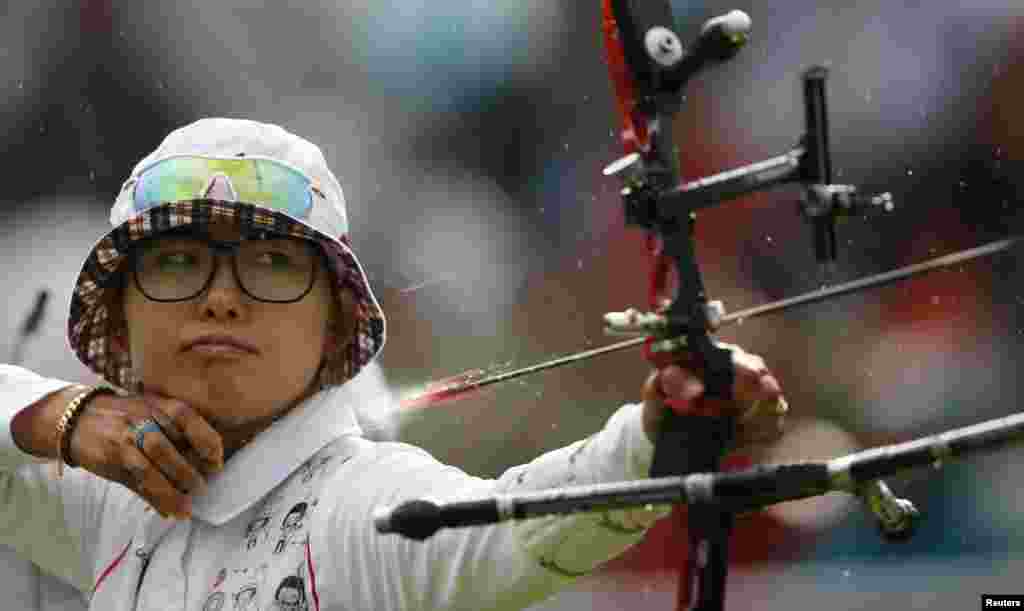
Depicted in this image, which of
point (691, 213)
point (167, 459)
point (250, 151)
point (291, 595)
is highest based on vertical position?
point (250, 151)

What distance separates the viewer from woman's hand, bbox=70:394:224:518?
117 centimetres

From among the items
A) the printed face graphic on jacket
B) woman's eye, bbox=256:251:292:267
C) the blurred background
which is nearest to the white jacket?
the printed face graphic on jacket

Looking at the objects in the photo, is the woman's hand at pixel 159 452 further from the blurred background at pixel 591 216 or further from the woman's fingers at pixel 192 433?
the blurred background at pixel 591 216

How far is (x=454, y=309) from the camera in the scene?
1.65m

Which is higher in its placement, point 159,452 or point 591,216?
point 591,216

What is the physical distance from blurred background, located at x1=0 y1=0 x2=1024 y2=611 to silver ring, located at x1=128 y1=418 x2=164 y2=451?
462 millimetres

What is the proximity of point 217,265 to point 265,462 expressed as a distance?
0.15 metres

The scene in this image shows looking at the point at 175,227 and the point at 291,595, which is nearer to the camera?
the point at 291,595

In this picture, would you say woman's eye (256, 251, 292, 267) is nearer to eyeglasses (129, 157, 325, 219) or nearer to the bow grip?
eyeglasses (129, 157, 325, 219)

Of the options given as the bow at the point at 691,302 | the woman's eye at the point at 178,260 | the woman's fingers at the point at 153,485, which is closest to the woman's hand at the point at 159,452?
the woman's fingers at the point at 153,485

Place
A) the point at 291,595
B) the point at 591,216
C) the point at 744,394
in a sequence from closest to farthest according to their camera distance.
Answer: the point at 744,394, the point at 291,595, the point at 591,216

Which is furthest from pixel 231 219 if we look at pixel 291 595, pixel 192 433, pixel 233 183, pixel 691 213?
pixel 691 213

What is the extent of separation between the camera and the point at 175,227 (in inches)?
47.5

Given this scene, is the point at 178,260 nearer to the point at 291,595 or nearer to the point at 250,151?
the point at 250,151
